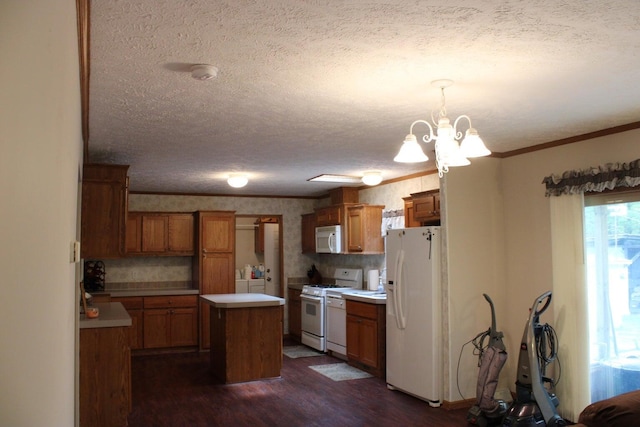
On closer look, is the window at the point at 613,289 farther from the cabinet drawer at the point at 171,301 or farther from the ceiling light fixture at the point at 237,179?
the cabinet drawer at the point at 171,301

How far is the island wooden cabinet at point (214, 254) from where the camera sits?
832cm

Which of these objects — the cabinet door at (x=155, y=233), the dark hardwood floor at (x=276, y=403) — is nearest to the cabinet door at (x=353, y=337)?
the dark hardwood floor at (x=276, y=403)

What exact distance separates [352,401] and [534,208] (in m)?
2.57

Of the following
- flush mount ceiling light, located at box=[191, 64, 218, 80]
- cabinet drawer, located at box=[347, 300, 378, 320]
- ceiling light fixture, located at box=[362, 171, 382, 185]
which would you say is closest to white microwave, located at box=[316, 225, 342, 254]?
cabinet drawer, located at box=[347, 300, 378, 320]

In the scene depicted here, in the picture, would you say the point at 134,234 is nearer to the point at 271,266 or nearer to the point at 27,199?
Result: the point at 271,266

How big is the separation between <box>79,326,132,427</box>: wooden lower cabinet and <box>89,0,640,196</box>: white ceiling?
1.66 m

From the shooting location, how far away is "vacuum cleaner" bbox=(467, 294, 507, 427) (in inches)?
184

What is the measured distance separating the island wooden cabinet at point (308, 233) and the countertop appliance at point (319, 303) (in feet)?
2.04

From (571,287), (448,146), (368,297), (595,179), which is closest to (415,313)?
(368,297)

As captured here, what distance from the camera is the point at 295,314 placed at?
29.1 feet

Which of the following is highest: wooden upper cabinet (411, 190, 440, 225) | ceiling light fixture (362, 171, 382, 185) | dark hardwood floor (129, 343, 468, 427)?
ceiling light fixture (362, 171, 382, 185)

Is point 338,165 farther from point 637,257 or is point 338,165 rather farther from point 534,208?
point 637,257

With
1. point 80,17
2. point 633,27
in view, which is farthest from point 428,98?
point 80,17

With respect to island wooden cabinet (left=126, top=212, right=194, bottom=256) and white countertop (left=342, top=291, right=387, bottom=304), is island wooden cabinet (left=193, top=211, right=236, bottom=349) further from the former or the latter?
white countertop (left=342, top=291, right=387, bottom=304)
